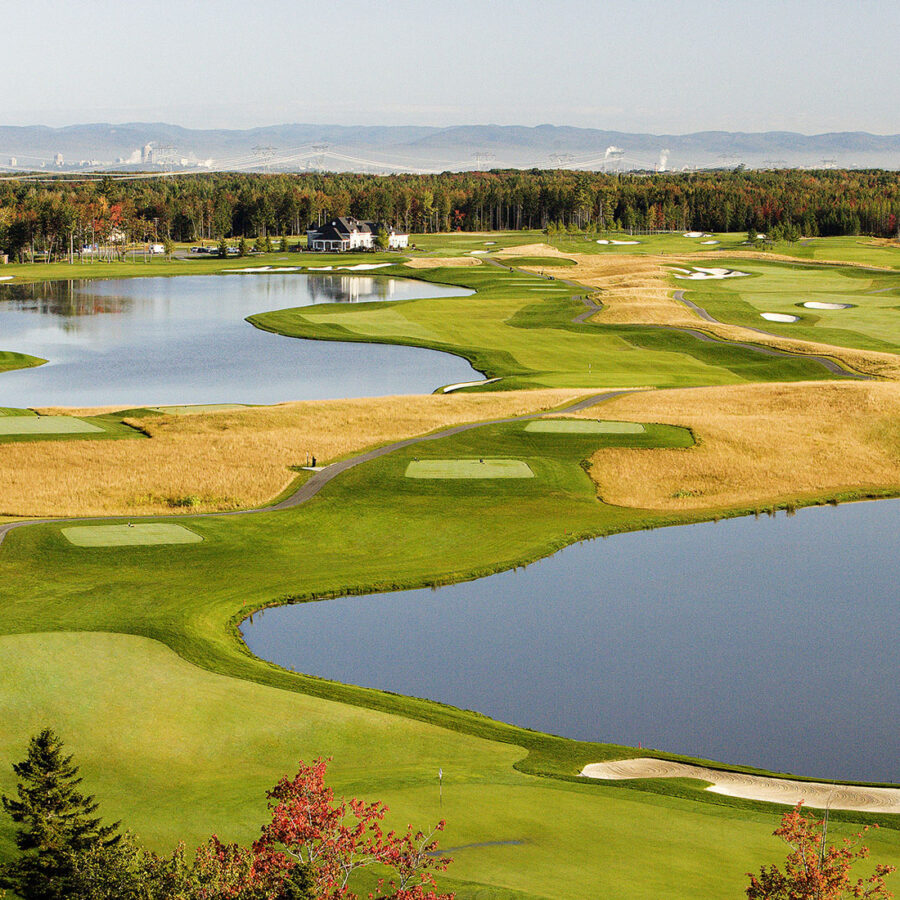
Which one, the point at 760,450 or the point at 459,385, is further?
the point at 459,385

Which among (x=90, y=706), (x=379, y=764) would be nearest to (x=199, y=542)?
(x=90, y=706)

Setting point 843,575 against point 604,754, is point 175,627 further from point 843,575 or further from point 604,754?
point 843,575

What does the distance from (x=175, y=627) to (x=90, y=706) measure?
7.35 meters

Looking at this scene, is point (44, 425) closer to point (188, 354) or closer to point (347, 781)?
point (188, 354)

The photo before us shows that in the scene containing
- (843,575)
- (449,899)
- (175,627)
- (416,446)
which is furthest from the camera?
(416,446)

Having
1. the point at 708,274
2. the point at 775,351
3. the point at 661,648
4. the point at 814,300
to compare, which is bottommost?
the point at 661,648

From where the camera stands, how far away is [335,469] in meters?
55.5

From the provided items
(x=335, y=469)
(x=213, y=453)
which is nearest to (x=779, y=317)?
(x=335, y=469)

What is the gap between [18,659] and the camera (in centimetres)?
2952

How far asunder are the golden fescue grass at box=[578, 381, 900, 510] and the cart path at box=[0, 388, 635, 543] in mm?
2370

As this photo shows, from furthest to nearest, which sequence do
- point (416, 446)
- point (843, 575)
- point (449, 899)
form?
point (416, 446) < point (843, 575) < point (449, 899)

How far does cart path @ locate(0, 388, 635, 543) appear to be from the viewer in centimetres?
4628

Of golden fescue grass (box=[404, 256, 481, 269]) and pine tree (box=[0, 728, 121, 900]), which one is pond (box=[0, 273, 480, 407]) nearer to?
golden fescue grass (box=[404, 256, 481, 269])

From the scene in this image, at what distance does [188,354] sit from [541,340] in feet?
103
